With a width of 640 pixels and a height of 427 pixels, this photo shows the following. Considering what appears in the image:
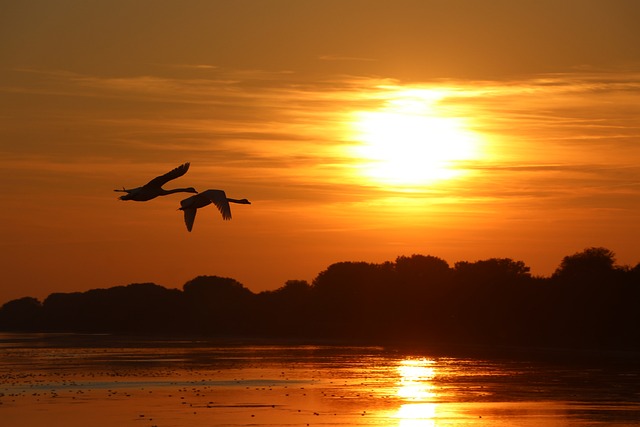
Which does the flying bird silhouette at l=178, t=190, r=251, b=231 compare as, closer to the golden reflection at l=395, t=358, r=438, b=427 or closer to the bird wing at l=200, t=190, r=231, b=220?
the bird wing at l=200, t=190, r=231, b=220

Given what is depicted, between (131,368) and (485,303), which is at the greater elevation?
(485,303)

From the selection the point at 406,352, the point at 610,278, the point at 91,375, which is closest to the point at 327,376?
the point at 91,375

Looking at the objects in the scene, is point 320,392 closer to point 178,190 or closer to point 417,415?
point 417,415

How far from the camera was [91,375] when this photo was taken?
74625mm

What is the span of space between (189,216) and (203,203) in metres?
0.69

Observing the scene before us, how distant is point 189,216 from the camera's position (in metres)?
34.0

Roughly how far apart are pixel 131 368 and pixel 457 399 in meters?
32.2

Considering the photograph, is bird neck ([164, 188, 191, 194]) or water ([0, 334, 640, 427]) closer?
bird neck ([164, 188, 191, 194])

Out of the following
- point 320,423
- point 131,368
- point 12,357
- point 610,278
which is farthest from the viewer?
point 610,278

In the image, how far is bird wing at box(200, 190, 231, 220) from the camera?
3172 cm

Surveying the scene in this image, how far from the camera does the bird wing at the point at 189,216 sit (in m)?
33.3

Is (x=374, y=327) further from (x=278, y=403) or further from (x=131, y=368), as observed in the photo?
(x=278, y=403)

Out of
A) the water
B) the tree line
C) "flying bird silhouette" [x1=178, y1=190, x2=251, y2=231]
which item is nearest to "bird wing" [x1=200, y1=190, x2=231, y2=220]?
"flying bird silhouette" [x1=178, y1=190, x2=251, y2=231]

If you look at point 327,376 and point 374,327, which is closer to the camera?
point 327,376
